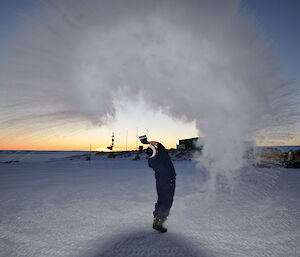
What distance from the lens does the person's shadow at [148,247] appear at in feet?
8.91

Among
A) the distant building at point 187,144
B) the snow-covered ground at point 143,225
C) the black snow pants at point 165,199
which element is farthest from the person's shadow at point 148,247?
the distant building at point 187,144

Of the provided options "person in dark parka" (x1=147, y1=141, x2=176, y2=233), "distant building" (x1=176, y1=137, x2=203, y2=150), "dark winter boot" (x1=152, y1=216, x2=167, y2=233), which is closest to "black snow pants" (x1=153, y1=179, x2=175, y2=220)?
"person in dark parka" (x1=147, y1=141, x2=176, y2=233)

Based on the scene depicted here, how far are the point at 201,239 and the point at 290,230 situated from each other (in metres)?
2.02

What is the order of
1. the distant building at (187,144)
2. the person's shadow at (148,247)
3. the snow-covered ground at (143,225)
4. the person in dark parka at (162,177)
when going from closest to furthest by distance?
the person's shadow at (148,247)
the snow-covered ground at (143,225)
the person in dark parka at (162,177)
the distant building at (187,144)

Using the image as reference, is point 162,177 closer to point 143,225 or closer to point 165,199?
point 165,199

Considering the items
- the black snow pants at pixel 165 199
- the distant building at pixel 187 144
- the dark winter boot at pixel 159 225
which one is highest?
the distant building at pixel 187 144

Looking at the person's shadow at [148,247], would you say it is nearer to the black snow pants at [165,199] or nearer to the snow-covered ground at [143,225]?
the snow-covered ground at [143,225]

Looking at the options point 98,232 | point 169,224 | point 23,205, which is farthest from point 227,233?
point 23,205

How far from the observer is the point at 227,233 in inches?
136

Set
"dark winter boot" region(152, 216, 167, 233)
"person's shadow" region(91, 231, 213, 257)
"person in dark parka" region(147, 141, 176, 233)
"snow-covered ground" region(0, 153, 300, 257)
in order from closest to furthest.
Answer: "person's shadow" region(91, 231, 213, 257), "snow-covered ground" region(0, 153, 300, 257), "dark winter boot" region(152, 216, 167, 233), "person in dark parka" region(147, 141, 176, 233)

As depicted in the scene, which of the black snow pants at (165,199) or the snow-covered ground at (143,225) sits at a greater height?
the black snow pants at (165,199)

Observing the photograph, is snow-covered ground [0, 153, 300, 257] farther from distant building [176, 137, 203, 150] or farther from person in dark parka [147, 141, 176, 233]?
distant building [176, 137, 203, 150]

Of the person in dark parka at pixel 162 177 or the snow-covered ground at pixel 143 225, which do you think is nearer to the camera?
the snow-covered ground at pixel 143 225

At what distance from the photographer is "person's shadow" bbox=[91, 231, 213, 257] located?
2.72 m
